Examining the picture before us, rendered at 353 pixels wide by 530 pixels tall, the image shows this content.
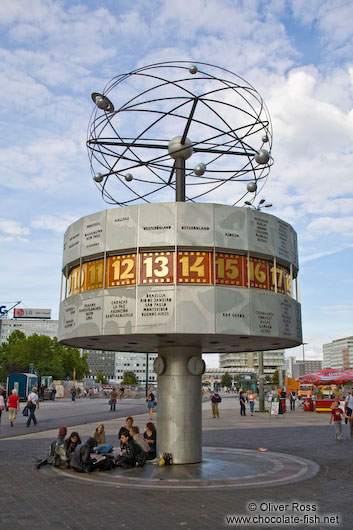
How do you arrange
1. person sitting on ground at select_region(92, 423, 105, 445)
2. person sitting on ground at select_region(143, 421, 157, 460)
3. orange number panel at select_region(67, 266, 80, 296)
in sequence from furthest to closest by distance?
person sitting on ground at select_region(92, 423, 105, 445), person sitting on ground at select_region(143, 421, 157, 460), orange number panel at select_region(67, 266, 80, 296)

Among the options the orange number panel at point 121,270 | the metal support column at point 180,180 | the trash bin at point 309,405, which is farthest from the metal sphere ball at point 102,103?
Answer: the trash bin at point 309,405

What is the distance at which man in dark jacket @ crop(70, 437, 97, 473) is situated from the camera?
1344 centimetres

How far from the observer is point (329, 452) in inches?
690

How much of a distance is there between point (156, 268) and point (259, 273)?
10.3ft

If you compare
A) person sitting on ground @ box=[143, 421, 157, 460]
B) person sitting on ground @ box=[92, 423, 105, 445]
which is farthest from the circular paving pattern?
person sitting on ground @ box=[92, 423, 105, 445]

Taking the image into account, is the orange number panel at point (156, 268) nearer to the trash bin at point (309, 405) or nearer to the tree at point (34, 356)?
the trash bin at point (309, 405)

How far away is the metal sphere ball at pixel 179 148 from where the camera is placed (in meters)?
15.7

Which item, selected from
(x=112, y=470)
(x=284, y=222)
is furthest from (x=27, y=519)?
(x=284, y=222)

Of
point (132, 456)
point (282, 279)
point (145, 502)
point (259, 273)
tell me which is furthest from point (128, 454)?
point (282, 279)

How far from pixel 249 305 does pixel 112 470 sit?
6.12 metres

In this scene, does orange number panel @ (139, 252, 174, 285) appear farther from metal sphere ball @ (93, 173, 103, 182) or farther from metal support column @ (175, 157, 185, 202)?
metal sphere ball @ (93, 173, 103, 182)

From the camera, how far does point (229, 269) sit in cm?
1381

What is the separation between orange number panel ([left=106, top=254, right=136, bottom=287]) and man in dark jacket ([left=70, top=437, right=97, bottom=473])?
459 centimetres

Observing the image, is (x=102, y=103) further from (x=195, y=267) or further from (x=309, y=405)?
(x=309, y=405)
